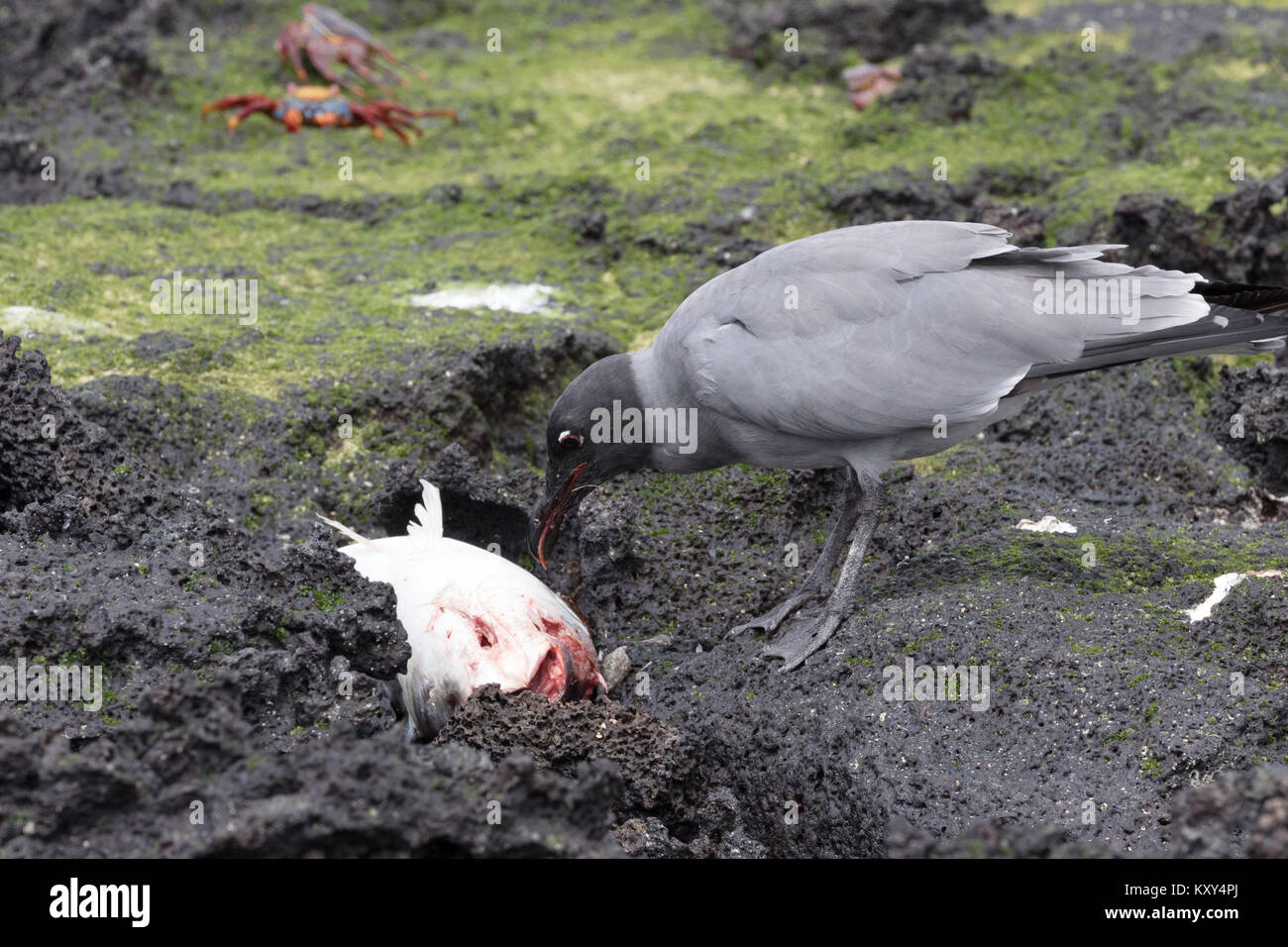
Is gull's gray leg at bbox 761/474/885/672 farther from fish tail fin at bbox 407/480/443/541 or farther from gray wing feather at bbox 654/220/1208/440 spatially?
fish tail fin at bbox 407/480/443/541

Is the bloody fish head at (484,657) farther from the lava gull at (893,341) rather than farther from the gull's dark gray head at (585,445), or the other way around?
the lava gull at (893,341)

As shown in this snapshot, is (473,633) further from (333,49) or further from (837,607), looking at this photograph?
(333,49)

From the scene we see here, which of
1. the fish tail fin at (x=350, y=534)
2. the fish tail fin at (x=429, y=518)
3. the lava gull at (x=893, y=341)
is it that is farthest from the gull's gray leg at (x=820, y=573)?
A: the fish tail fin at (x=350, y=534)

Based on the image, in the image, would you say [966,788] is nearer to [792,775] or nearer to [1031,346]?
[792,775]

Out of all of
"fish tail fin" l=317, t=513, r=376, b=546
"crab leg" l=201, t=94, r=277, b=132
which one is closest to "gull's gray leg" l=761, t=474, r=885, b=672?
"fish tail fin" l=317, t=513, r=376, b=546

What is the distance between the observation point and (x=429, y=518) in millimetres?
5129

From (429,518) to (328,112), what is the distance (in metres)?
5.51

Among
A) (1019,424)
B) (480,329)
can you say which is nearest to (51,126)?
(480,329)

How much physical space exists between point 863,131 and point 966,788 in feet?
20.2

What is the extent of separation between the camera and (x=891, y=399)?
15.4ft

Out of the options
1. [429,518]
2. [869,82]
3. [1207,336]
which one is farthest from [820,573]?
[869,82]

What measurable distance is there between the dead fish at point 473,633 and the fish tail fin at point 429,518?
155 mm

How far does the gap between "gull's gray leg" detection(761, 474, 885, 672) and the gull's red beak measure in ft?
3.27

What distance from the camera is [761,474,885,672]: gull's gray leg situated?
4.64m
